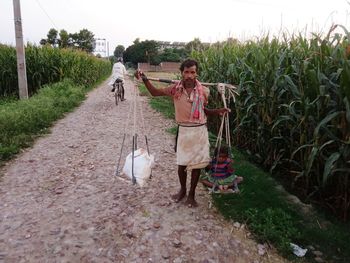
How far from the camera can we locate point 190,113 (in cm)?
365

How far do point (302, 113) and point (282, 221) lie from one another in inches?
52.1

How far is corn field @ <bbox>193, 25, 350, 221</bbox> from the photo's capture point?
3459 mm

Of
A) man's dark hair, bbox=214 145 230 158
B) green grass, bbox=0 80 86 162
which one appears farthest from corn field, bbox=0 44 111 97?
man's dark hair, bbox=214 145 230 158

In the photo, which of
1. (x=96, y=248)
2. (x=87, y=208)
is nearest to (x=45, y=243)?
(x=96, y=248)

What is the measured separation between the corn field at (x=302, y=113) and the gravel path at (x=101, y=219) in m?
1.21

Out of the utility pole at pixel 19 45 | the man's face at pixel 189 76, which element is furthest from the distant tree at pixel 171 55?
the man's face at pixel 189 76

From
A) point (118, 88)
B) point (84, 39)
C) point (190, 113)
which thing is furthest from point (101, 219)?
point (84, 39)

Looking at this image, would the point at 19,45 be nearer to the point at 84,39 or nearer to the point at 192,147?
the point at 192,147

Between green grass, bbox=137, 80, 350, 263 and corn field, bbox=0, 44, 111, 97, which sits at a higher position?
corn field, bbox=0, 44, 111, 97

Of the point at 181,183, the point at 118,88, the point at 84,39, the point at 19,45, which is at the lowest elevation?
the point at 181,183

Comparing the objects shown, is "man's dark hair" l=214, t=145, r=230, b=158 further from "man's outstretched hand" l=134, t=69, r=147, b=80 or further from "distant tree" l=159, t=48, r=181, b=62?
"distant tree" l=159, t=48, r=181, b=62

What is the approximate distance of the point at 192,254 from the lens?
308 centimetres

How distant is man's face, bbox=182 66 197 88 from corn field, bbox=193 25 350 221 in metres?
1.24

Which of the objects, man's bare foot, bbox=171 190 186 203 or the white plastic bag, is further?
man's bare foot, bbox=171 190 186 203
